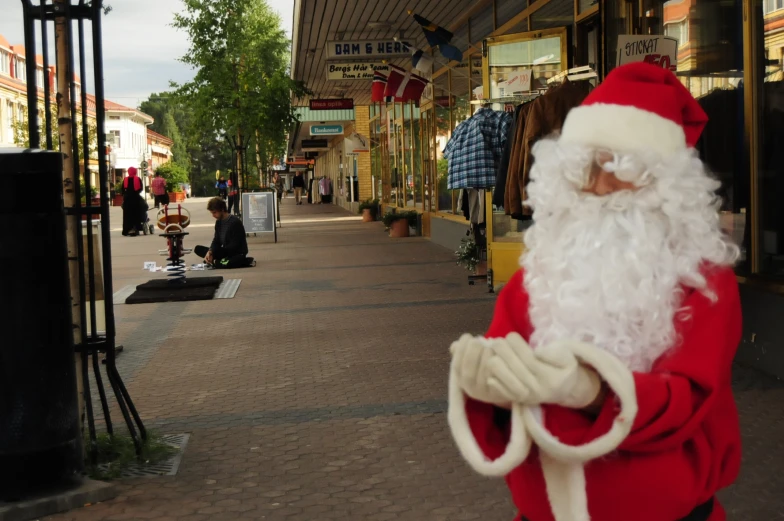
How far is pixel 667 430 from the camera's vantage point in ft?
6.19

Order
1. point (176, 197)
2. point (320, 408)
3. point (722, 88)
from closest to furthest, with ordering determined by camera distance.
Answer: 1. point (320, 408)
2. point (722, 88)
3. point (176, 197)

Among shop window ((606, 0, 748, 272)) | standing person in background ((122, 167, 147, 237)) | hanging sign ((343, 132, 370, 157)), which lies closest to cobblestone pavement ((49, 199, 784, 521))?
shop window ((606, 0, 748, 272))

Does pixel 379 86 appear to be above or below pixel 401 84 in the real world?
above

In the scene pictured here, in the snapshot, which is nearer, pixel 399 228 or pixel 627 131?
pixel 627 131

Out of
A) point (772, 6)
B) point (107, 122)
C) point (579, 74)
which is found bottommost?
point (579, 74)

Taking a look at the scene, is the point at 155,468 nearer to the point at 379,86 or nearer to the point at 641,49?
the point at 641,49

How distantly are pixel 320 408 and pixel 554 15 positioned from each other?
6126 mm

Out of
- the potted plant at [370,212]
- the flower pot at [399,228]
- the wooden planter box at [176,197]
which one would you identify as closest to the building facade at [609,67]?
the flower pot at [399,228]

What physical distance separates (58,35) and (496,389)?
3879 mm

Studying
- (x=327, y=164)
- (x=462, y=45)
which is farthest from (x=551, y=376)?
(x=327, y=164)

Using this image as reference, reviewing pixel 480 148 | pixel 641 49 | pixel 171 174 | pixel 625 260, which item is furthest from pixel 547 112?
pixel 171 174

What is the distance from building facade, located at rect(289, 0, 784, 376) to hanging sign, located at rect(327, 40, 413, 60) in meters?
0.02

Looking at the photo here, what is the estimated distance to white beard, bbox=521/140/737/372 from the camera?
1939mm

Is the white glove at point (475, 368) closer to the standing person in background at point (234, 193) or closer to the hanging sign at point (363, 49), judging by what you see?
the hanging sign at point (363, 49)
